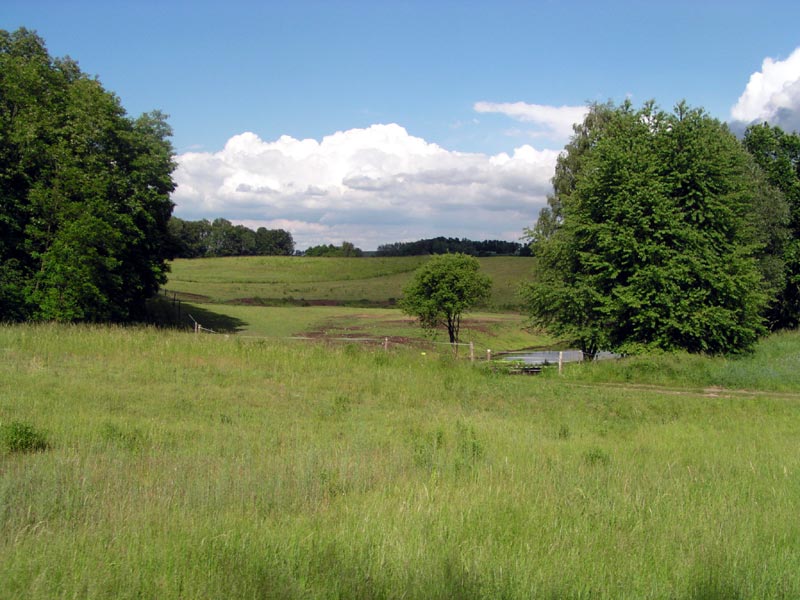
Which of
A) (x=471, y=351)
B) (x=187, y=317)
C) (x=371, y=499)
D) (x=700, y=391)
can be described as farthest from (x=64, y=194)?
(x=371, y=499)

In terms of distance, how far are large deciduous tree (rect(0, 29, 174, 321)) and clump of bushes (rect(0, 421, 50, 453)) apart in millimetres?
26060

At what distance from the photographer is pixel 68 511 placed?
5.96 meters

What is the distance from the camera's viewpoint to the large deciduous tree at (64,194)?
33.2 metres

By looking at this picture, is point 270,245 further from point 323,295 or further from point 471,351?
point 471,351

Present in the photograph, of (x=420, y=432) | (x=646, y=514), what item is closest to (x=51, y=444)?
(x=420, y=432)

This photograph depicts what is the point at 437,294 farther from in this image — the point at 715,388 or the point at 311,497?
the point at 311,497

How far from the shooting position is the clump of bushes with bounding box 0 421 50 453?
8711mm

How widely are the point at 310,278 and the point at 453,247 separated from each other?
40396 millimetres

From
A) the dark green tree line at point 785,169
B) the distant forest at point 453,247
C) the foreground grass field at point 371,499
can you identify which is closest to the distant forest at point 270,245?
the distant forest at point 453,247

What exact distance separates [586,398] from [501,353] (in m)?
31.2

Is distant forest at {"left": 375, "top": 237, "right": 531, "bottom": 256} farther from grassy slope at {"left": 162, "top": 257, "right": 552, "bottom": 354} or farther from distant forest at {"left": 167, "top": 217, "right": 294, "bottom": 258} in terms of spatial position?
distant forest at {"left": 167, "top": 217, "right": 294, "bottom": 258}

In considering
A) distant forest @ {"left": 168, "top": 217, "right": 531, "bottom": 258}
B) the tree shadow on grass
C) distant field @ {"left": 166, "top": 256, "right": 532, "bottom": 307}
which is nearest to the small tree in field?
the tree shadow on grass

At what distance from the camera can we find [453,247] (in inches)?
5261

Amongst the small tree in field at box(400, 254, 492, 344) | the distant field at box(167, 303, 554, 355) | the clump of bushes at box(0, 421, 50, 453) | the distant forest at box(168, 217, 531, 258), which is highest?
the distant forest at box(168, 217, 531, 258)
